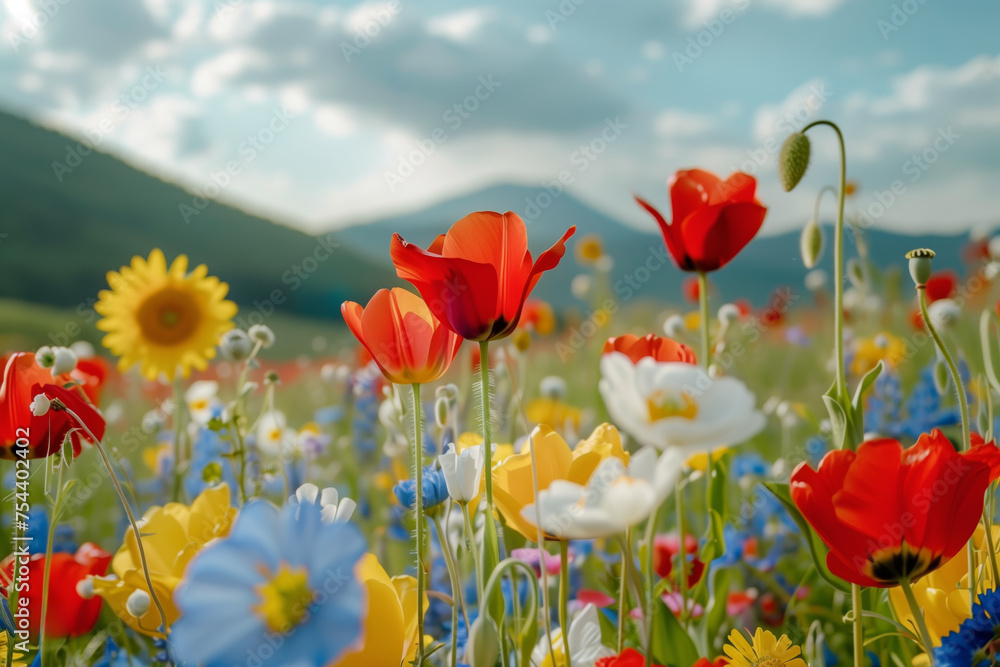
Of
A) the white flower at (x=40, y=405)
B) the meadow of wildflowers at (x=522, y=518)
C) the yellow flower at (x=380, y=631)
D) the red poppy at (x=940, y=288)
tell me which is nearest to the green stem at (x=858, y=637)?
the meadow of wildflowers at (x=522, y=518)

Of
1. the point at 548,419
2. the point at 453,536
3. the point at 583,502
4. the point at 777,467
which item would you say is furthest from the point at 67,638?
the point at 548,419

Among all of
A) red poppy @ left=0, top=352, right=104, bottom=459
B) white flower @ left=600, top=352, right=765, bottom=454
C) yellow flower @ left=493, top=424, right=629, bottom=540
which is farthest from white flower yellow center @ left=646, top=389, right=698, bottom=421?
red poppy @ left=0, top=352, right=104, bottom=459

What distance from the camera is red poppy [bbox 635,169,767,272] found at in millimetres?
777

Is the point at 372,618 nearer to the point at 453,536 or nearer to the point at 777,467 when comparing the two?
the point at 453,536

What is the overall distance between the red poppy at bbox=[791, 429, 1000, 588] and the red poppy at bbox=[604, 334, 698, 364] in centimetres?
15

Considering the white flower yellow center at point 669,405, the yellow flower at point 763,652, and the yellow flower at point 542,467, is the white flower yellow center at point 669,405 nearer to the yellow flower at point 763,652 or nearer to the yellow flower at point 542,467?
the yellow flower at point 542,467

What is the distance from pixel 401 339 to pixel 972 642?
466mm

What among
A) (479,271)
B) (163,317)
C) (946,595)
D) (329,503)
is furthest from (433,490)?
(163,317)

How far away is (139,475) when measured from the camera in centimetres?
283

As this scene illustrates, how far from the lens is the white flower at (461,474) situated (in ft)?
1.71

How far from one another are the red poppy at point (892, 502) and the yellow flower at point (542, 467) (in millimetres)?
138

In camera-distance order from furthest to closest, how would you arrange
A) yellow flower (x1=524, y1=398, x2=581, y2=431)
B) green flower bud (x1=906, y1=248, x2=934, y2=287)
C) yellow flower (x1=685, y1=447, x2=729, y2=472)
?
1. yellow flower (x1=524, y1=398, x2=581, y2=431)
2. yellow flower (x1=685, y1=447, x2=729, y2=472)
3. green flower bud (x1=906, y1=248, x2=934, y2=287)

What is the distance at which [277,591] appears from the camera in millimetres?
355

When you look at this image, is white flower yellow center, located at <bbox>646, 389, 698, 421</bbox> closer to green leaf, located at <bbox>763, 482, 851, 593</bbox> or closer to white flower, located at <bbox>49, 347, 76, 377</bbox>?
green leaf, located at <bbox>763, 482, 851, 593</bbox>
